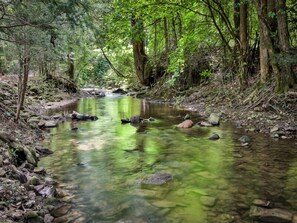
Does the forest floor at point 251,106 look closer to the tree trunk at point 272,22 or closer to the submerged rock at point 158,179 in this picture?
the tree trunk at point 272,22

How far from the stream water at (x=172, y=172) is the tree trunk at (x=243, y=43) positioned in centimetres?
417

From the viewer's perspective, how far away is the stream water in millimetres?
4551

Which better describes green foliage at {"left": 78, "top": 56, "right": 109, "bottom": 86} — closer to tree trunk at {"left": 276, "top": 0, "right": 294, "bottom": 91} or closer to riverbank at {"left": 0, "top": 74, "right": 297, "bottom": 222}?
riverbank at {"left": 0, "top": 74, "right": 297, "bottom": 222}

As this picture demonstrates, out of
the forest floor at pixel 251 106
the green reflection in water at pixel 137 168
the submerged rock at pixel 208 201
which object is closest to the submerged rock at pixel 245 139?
the green reflection in water at pixel 137 168

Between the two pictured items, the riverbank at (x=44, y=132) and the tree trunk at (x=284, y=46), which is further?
the tree trunk at (x=284, y=46)

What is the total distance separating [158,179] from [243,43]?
9.31 metres

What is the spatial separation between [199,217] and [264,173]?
2.09 metres

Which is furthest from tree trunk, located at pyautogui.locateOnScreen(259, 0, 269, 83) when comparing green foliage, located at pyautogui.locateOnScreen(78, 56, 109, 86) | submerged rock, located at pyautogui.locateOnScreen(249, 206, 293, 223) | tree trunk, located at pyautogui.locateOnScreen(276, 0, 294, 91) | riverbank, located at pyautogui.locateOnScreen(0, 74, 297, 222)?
green foliage, located at pyautogui.locateOnScreen(78, 56, 109, 86)

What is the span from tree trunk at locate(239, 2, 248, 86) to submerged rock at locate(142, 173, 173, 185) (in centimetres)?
848

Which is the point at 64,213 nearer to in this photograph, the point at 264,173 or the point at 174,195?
the point at 174,195

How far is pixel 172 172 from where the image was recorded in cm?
613

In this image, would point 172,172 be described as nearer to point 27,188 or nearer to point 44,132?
point 27,188

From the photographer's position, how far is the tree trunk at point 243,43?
13.2 meters

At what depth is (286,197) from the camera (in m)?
4.84
